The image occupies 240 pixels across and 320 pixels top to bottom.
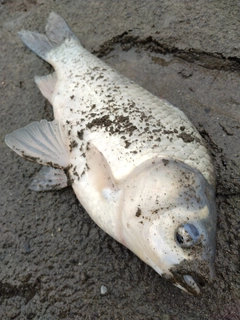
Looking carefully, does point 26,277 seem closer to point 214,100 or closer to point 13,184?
point 13,184

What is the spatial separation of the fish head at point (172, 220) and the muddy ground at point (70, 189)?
48 cm

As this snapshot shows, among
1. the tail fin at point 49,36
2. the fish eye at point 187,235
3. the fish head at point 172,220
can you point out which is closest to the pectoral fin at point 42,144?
the fish head at point 172,220

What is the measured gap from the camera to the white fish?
1.90 metres

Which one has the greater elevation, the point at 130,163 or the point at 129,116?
the point at 129,116

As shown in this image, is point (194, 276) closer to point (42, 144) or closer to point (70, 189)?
point (70, 189)

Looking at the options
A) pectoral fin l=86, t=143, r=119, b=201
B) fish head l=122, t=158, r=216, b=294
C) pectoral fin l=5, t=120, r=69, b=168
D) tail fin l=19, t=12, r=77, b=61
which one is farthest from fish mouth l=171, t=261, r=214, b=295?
tail fin l=19, t=12, r=77, b=61

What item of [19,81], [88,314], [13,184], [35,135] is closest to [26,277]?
[88,314]

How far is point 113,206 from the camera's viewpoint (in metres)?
2.22

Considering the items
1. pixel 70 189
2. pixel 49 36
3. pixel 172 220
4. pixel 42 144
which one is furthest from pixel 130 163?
pixel 49 36

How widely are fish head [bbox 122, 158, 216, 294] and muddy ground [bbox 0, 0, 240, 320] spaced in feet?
1.56

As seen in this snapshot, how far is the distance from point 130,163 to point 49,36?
77.5 inches

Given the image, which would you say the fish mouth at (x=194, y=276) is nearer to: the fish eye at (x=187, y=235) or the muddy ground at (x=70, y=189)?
the fish eye at (x=187, y=235)

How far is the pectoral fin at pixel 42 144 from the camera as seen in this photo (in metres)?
2.62

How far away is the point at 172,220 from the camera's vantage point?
6.31ft
